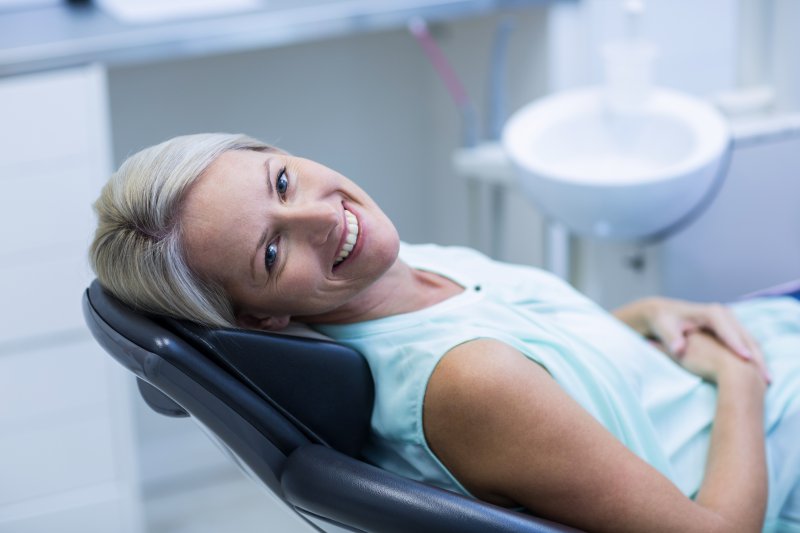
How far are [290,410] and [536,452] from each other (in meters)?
0.26

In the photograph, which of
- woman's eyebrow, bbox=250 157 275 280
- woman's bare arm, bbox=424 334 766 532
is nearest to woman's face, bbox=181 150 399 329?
woman's eyebrow, bbox=250 157 275 280

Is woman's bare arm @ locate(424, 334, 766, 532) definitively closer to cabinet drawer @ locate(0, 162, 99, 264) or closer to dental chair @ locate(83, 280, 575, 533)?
dental chair @ locate(83, 280, 575, 533)

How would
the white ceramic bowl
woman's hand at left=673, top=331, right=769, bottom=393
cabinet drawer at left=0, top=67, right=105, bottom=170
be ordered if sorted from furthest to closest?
cabinet drawer at left=0, top=67, right=105, bottom=170
the white ceramic bowl
woman's hand at left=673, top=331, right=769, bottom=393

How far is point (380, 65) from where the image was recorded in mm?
2988

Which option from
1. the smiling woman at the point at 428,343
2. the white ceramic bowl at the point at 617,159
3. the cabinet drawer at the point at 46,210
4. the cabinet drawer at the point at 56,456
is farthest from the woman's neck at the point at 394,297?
the cabinet drawer at the point at 56,456

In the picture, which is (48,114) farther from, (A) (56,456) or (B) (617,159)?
(B) (617,159)

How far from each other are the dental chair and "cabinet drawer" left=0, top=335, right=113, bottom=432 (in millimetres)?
1073

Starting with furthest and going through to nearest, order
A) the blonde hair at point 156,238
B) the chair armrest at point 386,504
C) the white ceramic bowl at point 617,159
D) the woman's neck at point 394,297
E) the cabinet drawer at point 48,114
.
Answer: the cabinet drawer at point 48,114 < the white ceramic bowl at point 617,159 < the woman's neck at point 394,297 < the blonde hair at point 156,238 < the chair armrest at point 386,504

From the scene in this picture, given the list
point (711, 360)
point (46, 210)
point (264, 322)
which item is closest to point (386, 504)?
point (264, 322)

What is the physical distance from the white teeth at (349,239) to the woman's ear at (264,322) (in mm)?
92

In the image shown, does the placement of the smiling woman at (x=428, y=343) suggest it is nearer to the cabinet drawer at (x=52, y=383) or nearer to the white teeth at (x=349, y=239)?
the white teeth at (x=349, y=239)

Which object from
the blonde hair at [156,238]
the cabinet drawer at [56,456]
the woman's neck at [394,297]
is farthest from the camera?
the cabinet drawer at [56,456]

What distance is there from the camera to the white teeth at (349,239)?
1074mm

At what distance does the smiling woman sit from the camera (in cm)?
99
